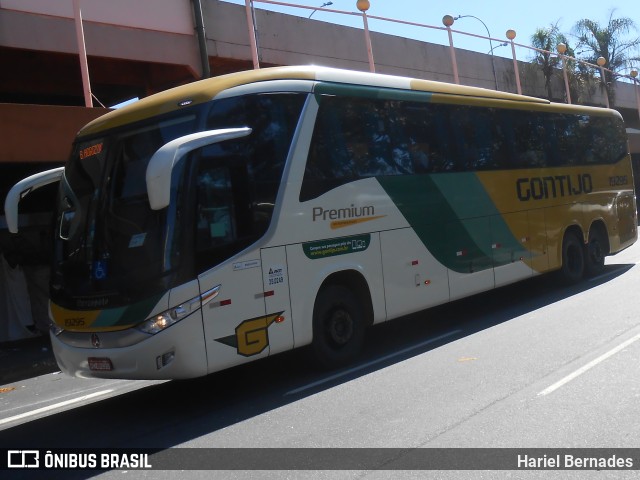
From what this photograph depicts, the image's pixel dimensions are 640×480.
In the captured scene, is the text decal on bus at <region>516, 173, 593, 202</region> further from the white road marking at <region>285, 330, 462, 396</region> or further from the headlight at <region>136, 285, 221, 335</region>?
the headlight at <region>136, 285, 221, 335</region>

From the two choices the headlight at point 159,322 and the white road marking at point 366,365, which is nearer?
the headlight at point 159,322

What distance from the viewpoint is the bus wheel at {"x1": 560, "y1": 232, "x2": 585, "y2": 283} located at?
46.1 feet

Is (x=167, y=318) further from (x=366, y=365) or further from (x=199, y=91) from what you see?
(x=366, y=365)

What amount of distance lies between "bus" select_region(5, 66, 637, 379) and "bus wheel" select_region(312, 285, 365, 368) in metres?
0.02

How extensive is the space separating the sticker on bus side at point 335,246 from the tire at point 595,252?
24.2ft

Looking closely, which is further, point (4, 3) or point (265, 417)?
point (4, 3)

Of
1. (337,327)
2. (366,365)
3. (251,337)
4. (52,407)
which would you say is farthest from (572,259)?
(52,407)

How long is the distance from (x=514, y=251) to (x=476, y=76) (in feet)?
47.8

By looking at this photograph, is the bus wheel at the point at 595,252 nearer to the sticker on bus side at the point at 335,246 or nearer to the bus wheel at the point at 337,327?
the sticker on bus side at the point at 335,246

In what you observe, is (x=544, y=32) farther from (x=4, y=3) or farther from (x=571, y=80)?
(x=4, y=3)

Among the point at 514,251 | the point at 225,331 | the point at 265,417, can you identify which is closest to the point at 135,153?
the point at 225,331

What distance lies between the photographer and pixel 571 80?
3056 centimetres

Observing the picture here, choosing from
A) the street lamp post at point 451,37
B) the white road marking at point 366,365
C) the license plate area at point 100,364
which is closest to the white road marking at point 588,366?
the white road marking at point 366,365

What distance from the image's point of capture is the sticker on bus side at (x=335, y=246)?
27.6 feet
